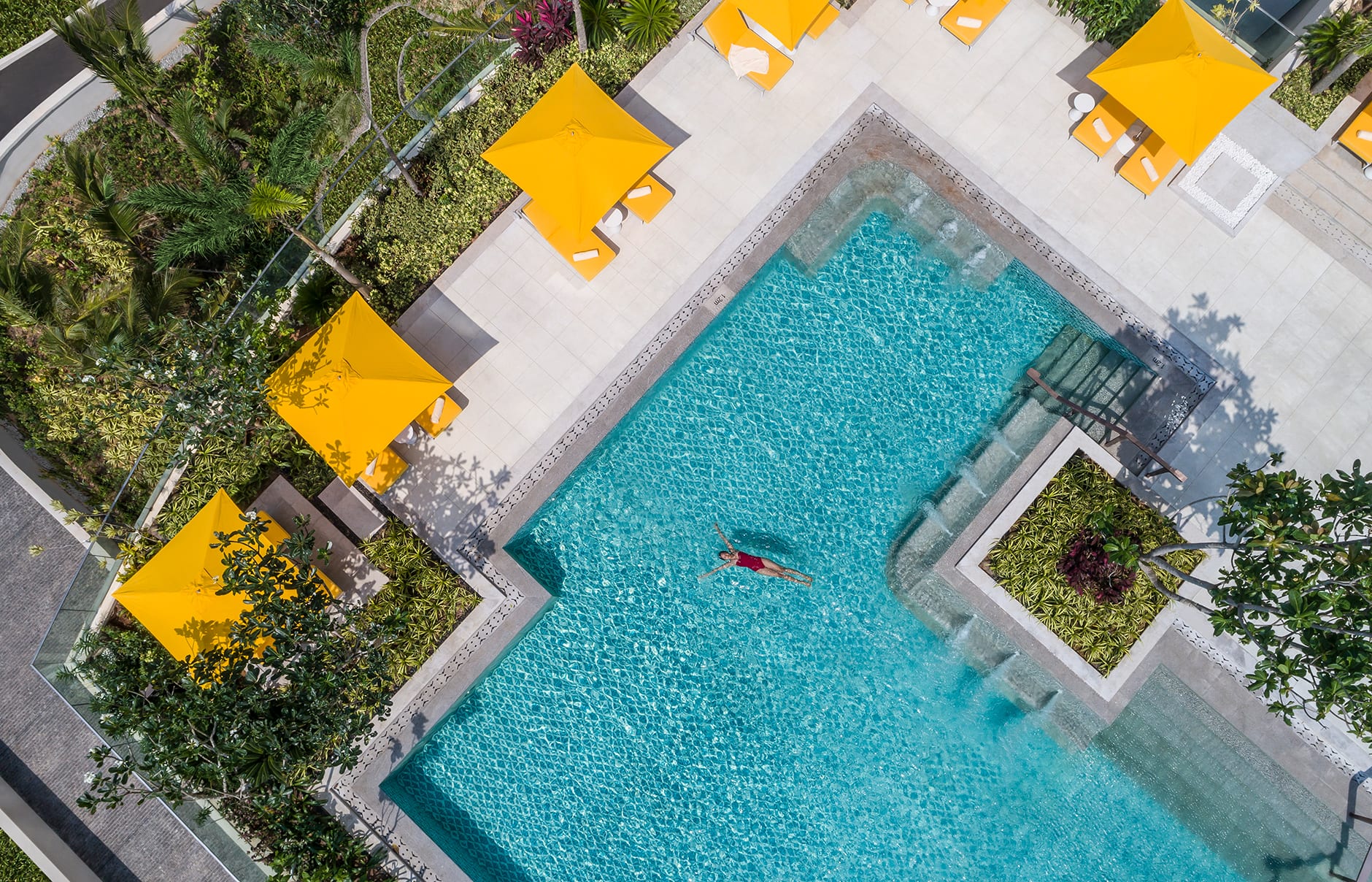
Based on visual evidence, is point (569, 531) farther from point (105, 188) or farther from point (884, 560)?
point (105, 188)

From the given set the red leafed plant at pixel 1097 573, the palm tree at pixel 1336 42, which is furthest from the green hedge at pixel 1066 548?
the palm tree at pixel 1336 42

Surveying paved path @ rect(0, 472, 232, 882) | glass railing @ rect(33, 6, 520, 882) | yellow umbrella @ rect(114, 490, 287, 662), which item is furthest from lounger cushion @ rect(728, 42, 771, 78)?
paved path @ rect(0, 472, 232, 882)

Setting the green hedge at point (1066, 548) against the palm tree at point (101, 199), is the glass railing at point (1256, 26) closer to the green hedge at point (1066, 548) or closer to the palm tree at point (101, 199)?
the green hedge at point (1066, 548)

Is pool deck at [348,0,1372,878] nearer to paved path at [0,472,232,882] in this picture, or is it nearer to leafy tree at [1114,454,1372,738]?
leafy tree at [1114,454,1372,738]

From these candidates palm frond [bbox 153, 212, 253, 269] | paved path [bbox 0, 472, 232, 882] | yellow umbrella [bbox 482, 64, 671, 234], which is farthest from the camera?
paved path [bbox 0, 472, 232, 882]

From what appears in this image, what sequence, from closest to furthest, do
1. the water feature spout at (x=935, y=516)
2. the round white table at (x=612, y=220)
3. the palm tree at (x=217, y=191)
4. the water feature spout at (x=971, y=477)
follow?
the palm tree at (x=217, y=191) < the water feature spout at (x=935, y=516) < the water feature spout at (x=971, y=477) < the round white table at (x=612, y=220)

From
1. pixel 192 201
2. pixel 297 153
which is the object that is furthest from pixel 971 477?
pixel 192 201
